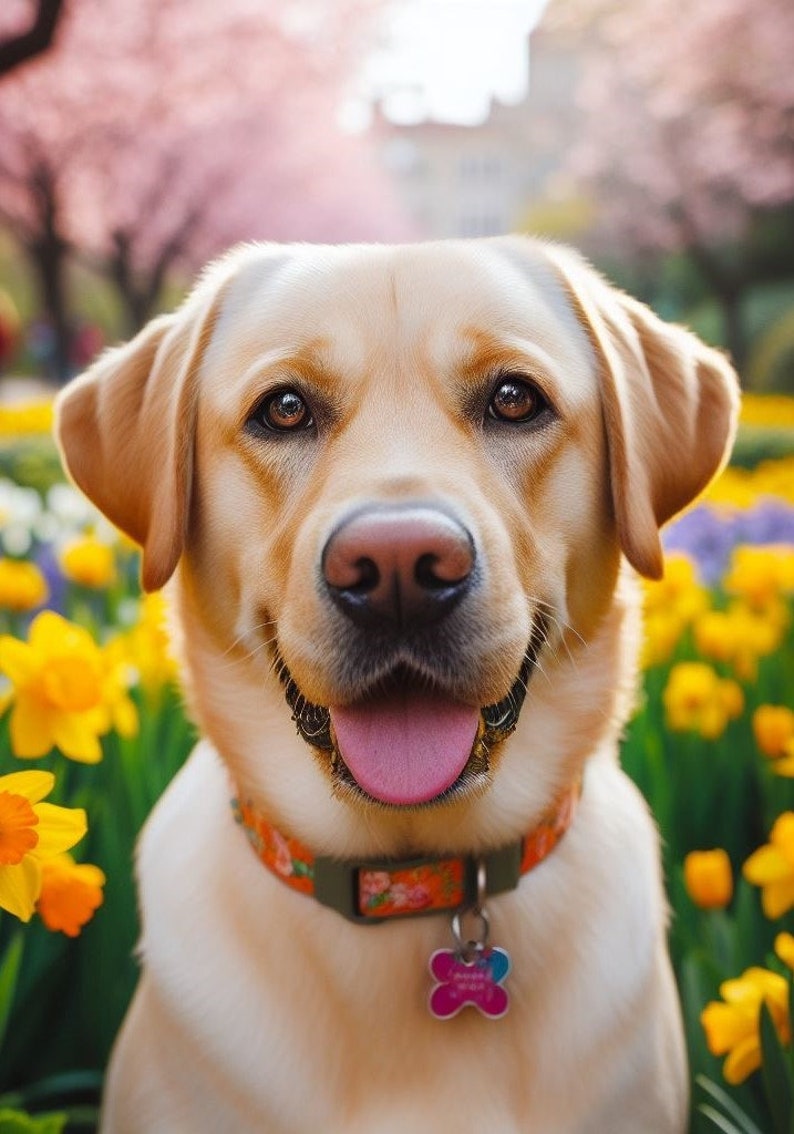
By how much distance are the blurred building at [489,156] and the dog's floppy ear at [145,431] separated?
96.2ft

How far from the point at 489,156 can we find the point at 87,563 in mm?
52524

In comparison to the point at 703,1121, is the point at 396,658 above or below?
above

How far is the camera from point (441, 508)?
1689 mm

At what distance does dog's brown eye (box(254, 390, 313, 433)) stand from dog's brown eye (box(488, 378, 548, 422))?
314 millimetres

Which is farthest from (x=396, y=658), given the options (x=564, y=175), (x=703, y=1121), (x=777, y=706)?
(x=564, y=175)

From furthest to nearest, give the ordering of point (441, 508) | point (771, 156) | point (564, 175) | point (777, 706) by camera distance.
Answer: point (564, 175), point (771, 156), point (777, 706), point (441, 508)

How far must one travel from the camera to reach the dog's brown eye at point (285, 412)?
2.04 m

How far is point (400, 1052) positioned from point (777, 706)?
189 centimetres

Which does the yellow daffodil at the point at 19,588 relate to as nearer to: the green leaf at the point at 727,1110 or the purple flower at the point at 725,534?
the green leaf at the point at 727,1110

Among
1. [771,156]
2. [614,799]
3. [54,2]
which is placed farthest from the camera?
[771,156]

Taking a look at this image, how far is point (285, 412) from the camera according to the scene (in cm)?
205

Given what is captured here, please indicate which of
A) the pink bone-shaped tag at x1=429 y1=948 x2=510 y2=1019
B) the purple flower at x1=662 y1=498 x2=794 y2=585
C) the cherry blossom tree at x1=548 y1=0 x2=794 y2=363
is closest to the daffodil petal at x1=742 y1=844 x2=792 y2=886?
the pink bone-shaped tag at x1=429 y1=948 x2=510 y2=1019

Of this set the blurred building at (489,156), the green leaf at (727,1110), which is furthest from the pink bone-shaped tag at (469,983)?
the blurred building at (489,156)

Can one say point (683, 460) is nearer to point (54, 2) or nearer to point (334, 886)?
point (334, 886)
